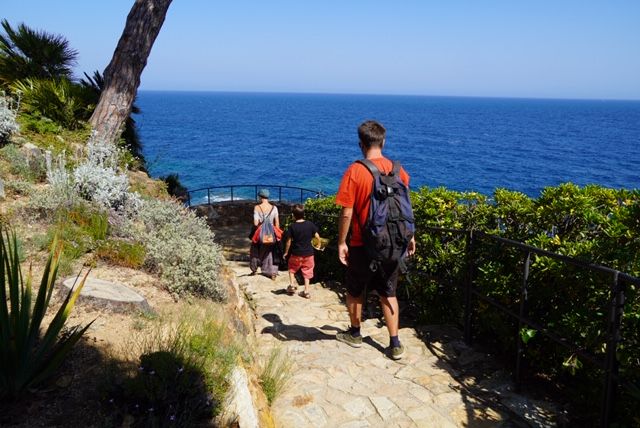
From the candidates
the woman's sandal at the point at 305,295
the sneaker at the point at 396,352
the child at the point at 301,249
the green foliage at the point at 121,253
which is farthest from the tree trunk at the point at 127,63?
the sneaker at the point at 396,352

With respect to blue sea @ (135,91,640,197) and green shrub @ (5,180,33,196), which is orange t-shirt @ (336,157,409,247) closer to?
green shrub @ (5,180,33,196)

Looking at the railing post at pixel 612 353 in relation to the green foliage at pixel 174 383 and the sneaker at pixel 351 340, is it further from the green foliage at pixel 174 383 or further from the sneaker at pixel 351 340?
the green foliage at pixel 174 383

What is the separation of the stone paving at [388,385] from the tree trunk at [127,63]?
6621 millimetres

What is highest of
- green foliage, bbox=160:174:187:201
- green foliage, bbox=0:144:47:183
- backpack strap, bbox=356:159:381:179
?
backpack strap, bbox=356:159:381:179

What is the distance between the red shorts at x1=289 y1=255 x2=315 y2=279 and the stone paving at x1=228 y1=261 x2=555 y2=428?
216 centimetres

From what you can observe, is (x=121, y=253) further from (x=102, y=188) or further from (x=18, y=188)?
(x=18, y=188)

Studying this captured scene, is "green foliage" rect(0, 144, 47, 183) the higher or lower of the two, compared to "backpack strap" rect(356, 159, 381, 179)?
lower

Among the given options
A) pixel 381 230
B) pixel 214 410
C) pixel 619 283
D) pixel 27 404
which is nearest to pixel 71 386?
pixel 27 404

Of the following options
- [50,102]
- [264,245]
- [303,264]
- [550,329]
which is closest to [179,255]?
[303,264]

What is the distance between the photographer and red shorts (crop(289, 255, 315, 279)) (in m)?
7.95

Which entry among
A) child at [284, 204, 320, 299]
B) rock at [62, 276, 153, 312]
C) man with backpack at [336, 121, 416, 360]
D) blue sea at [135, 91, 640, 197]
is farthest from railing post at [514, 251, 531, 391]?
blue sea at [135, 91, 640, 197]

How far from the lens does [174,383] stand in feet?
9.23

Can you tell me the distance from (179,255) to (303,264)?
322cm

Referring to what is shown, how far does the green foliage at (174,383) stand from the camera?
262 centimetres
